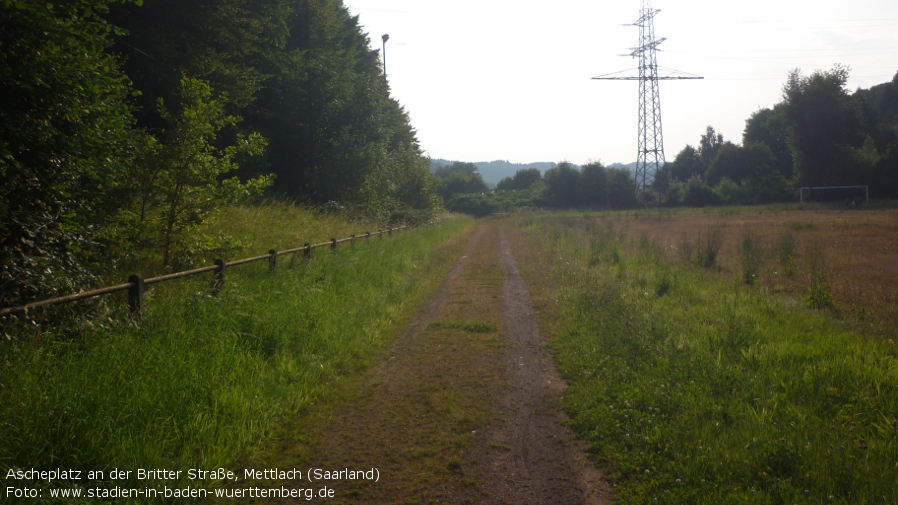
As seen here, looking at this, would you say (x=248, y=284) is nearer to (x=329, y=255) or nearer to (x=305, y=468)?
(x=329, y=255)

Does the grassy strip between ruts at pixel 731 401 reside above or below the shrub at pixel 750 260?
below

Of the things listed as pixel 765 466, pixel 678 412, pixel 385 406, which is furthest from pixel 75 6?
pixel 765 466

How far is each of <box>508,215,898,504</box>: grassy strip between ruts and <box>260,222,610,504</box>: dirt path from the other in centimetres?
32

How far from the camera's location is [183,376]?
203 inches

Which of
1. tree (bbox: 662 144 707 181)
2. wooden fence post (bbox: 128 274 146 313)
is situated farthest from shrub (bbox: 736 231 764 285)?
tree (bbox: 662 144 707 181)

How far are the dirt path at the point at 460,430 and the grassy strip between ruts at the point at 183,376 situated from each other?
0.67 metres

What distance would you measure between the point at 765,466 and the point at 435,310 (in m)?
6.97

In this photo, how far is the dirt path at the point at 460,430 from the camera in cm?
388

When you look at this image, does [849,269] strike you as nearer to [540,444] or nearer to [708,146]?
[540,444]

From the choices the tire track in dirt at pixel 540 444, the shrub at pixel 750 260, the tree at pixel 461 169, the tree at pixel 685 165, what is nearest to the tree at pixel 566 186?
the tree at pixel 685 165

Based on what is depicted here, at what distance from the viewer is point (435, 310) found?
10.4 meters

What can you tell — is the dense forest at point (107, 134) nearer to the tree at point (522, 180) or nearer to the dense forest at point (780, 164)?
the dense forest at point (780, 164)

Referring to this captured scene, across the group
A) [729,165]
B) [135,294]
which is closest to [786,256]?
[135,294]

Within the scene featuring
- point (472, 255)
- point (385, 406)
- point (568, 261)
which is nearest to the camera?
point (385, 406)
